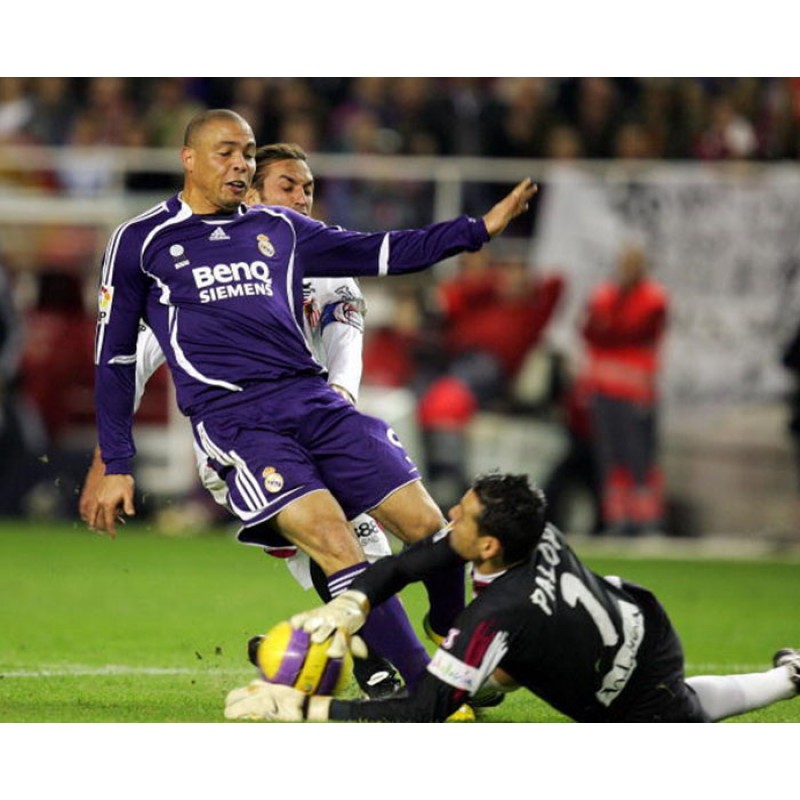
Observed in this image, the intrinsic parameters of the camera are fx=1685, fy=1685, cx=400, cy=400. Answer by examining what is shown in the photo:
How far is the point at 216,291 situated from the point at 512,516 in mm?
1782

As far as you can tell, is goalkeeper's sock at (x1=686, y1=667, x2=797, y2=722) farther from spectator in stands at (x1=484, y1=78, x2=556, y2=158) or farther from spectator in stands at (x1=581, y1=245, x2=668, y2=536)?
spectator in stands at (x1=484, y1=78, x2=556, y2=158)

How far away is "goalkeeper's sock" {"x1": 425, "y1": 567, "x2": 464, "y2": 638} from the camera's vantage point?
280 inches

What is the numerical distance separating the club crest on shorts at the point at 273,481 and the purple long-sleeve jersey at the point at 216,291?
1.32 feet

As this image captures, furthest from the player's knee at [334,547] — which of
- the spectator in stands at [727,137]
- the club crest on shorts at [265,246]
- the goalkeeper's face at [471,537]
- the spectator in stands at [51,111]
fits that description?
the spectator in stands at [51,111]

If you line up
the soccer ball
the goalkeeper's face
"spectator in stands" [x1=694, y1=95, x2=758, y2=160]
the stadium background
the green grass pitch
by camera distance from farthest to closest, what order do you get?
"spectator in stands" [x1=694, y1=95, x2=758, y2=160]
the stadium background
the green grass pitch
the soccer ball
the goalkeeper's face

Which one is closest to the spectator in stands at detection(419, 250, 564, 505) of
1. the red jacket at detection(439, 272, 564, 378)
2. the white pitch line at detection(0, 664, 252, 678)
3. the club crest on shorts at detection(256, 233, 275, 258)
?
the red jacket at detection(439, 272, 564, 378)

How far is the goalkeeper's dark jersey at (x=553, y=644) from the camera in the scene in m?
5.82

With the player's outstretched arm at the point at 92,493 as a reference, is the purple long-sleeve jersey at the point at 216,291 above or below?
above

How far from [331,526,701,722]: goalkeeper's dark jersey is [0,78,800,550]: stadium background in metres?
8.88

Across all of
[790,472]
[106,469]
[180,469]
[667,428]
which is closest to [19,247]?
[180,469]

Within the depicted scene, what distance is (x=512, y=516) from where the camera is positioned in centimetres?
591

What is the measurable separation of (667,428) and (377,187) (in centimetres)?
351

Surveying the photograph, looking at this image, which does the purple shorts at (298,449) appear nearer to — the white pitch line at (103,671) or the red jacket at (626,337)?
the white pitch line at (103,671)

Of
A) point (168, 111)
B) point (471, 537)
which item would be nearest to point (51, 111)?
point (168, 111)
